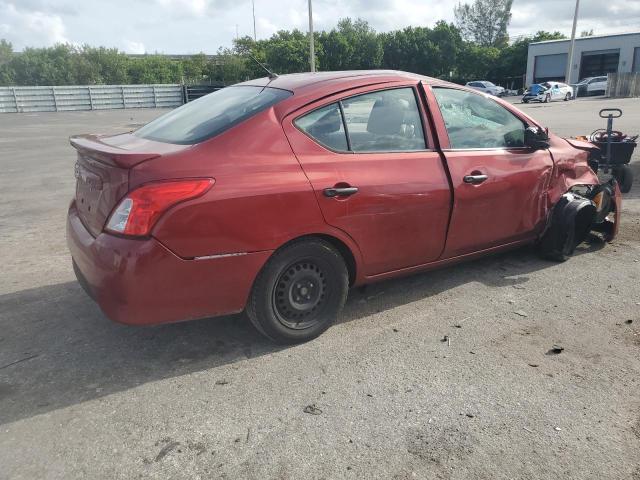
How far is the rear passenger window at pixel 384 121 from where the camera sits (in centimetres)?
351

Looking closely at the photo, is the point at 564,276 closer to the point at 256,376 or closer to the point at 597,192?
the point at 597,192

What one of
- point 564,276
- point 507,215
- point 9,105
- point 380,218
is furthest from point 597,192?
point 9,105

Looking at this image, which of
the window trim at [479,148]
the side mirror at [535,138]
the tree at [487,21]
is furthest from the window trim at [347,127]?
the tree at [487,21]

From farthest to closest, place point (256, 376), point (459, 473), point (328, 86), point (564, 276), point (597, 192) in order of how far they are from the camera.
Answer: point (597, 192) < point (564, 276) < point (328, 86) < point (256, 376) < point (459, 473)

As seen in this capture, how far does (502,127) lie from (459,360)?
6.94 feet

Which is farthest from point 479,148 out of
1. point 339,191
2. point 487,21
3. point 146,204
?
point 487,21

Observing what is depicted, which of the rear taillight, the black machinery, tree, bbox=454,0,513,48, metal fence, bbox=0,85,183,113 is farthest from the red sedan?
tree, bbox=454,0,513,48

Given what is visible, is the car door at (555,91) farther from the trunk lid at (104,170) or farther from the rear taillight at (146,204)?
the rear taillight at (146,204)

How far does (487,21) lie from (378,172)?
9802cm

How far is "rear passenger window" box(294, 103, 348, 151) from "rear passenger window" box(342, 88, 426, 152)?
7 centimetres

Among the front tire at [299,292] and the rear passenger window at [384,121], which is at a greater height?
the rear passenger window at [384,121]

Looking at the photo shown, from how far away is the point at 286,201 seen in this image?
10.1 feet

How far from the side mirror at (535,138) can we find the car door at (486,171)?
0.05m

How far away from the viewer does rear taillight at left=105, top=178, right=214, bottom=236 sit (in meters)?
2.74
